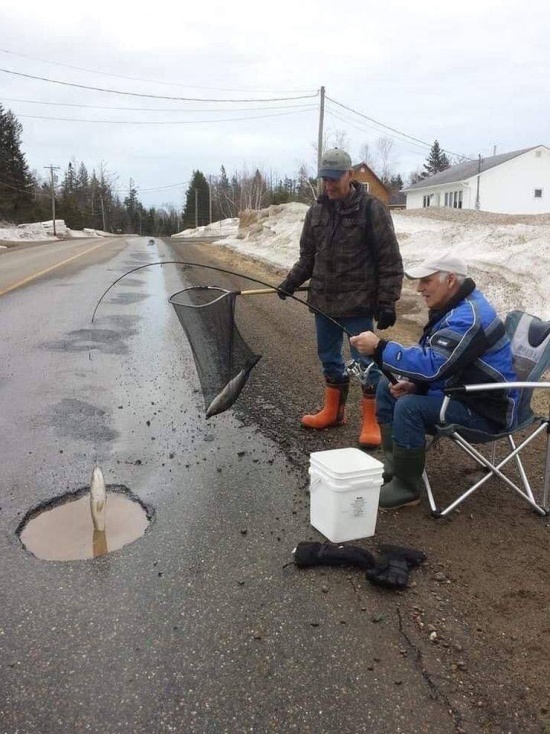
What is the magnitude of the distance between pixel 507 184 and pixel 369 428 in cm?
4744

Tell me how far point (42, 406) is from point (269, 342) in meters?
3.31

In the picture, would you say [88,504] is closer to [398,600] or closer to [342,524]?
[342,524]

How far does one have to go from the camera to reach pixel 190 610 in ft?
8.63

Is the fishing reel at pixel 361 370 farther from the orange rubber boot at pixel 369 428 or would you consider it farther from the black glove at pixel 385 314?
the black glove at pixel 385 314

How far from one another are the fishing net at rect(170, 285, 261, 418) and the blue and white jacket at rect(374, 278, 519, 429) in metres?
1.16

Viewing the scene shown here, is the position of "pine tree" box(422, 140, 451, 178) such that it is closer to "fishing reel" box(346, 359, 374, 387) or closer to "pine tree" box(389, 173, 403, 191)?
"pine tree" box(389, 173, 403, 191)

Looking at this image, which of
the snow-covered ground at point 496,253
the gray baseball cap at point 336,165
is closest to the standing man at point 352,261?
the gray baseball cap at point 336,165

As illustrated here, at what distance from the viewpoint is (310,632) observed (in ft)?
8.23

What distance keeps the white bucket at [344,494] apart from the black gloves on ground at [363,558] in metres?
0.13

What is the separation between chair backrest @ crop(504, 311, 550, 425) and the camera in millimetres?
3475

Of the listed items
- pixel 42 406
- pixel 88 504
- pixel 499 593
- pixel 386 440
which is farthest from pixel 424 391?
pixel 42 406

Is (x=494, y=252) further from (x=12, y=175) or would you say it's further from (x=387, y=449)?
(x=12, y=175)

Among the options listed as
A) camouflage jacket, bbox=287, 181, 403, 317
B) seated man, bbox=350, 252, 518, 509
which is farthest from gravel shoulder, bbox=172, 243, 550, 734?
camouflage jacket, bbox=287, 181, 403, 317

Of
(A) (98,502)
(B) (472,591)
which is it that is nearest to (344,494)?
(B) (472,591)
